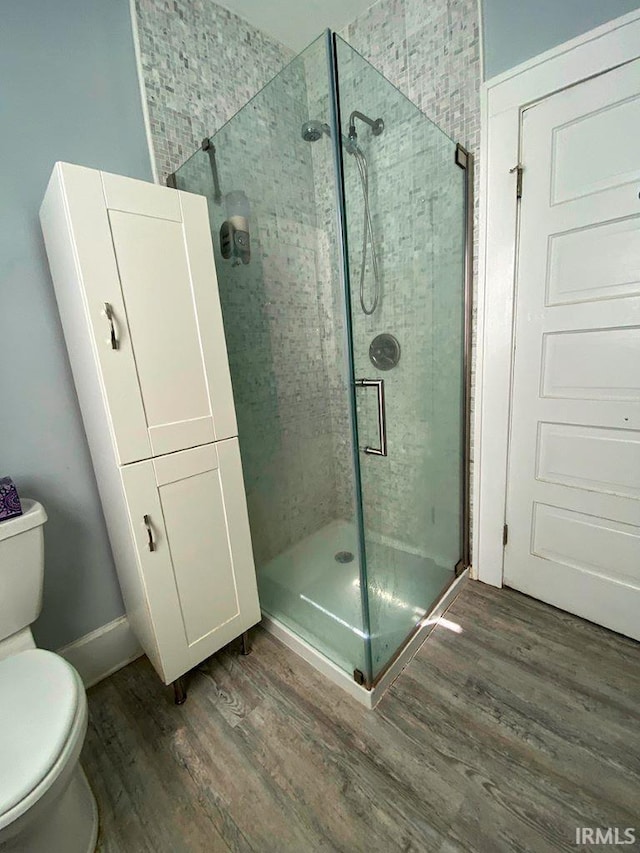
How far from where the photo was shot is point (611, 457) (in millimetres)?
1303

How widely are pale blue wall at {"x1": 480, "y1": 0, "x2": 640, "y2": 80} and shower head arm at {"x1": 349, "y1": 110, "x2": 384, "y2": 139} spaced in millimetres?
569

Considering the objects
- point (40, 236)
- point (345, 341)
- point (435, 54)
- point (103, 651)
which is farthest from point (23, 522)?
point (435, 54)

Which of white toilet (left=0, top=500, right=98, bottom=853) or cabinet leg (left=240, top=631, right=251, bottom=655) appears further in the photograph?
cabinet leg (left=240, top=631, right=251, bottom=655)

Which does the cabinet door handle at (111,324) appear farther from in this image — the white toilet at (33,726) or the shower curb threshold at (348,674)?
the shower curb threshold at (348,674)

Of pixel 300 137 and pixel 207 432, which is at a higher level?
pixel 300 137

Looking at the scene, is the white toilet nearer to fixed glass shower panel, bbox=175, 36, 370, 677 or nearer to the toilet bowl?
the toilet bowl

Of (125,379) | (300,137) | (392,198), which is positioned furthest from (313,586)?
(300,137)

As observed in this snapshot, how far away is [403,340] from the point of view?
51.9 inches

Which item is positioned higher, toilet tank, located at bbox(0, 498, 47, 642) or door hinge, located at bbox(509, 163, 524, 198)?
door hinge, located at bbox(509, 163, 524, 198)

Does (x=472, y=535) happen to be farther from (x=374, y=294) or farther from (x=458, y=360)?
(x=374, y=294)

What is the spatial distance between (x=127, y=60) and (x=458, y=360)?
1.72 meters

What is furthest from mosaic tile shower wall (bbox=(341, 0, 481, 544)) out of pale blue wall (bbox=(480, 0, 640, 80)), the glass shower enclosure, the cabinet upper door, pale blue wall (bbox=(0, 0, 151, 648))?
the cabinet upper door

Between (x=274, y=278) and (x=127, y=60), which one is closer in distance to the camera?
(x=127, y=60)

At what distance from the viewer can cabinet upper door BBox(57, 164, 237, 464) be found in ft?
3.03
